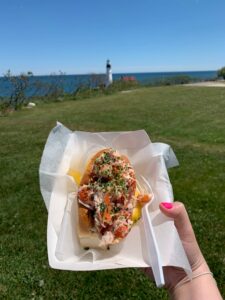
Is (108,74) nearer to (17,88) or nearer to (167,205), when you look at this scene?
(17,88)

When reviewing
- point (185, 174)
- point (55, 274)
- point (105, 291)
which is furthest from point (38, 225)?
point (185, 174)

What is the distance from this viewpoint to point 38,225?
240 inches

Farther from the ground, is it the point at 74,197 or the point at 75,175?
the point at 75,175

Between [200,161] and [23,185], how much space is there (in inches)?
161

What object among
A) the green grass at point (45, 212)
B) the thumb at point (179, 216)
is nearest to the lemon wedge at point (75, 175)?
the thumb at point (179, 216)

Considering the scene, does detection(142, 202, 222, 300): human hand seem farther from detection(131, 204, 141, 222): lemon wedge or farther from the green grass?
the green grass

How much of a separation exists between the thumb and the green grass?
7.17 ft

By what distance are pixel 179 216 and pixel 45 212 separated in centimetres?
441

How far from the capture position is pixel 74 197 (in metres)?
2.67

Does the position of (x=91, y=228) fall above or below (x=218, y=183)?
above

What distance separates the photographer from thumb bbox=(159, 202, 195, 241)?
2387mm

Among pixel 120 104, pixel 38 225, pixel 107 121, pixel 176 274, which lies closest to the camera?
pixel 176 274

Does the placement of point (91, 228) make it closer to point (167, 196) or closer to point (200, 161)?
point (167, 196)

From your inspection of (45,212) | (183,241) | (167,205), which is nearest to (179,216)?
(167,205)
